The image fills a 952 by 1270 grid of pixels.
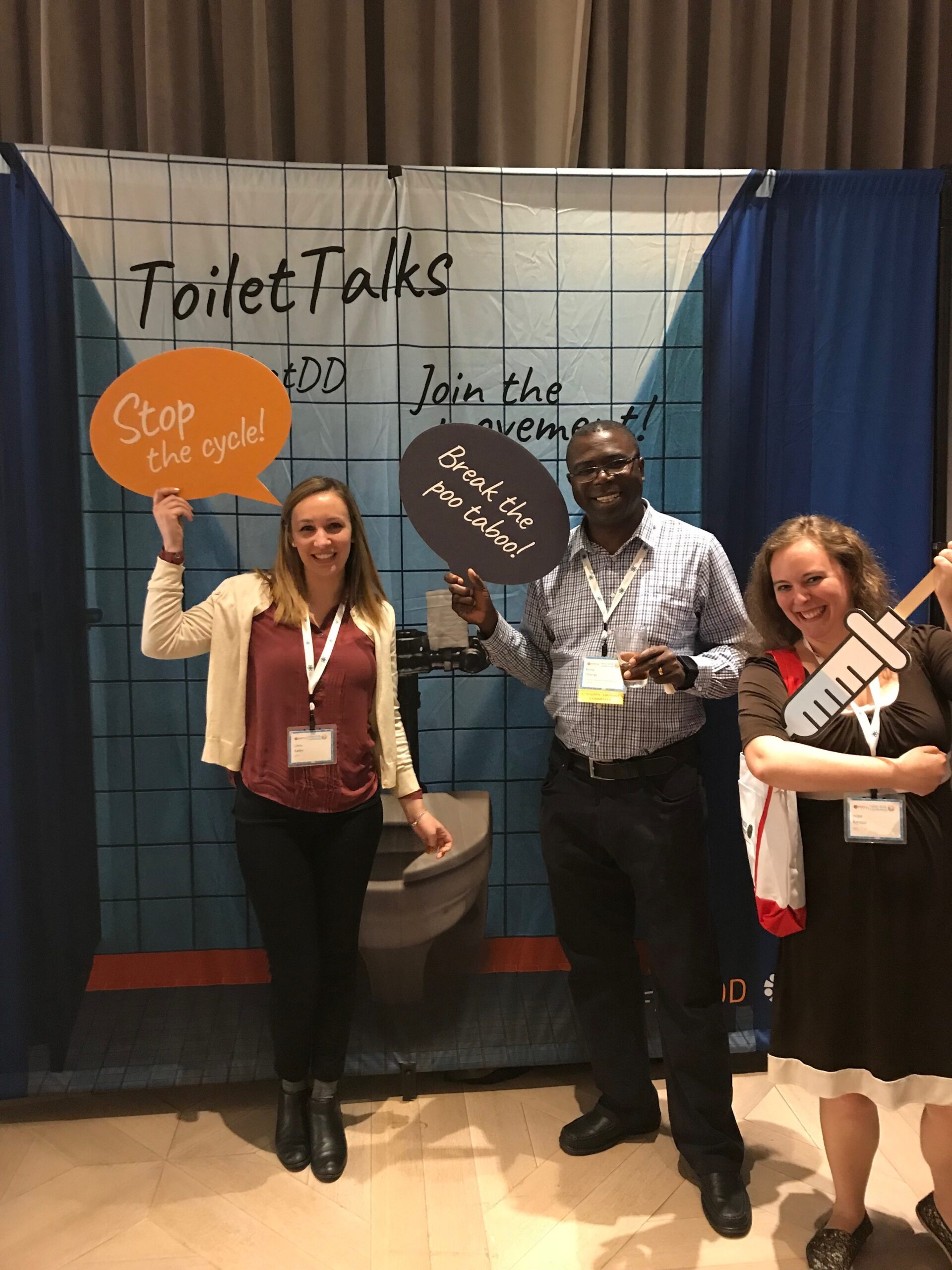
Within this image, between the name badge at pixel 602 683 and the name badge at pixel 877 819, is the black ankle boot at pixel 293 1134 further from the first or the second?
the name badge at pixel 877 819

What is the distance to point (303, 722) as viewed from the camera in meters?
1.81

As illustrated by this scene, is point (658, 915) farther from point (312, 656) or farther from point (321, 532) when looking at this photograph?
point (321, 532)

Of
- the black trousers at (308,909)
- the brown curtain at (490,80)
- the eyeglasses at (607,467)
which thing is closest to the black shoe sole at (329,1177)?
the black trousers at (308,909)

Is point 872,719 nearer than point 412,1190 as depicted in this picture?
Yes

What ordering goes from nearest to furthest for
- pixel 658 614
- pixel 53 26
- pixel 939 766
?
pixel 939 766 < pixel 658 614 < pixel 53 26

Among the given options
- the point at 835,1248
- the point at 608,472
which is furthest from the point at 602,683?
the point at 835,1248

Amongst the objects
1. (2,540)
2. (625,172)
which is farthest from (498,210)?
(2,540)

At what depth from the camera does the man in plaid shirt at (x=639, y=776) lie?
1798 mm

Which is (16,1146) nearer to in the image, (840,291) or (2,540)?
(2,540)

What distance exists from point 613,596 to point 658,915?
67 centimetres

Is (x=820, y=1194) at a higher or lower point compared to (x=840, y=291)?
lower

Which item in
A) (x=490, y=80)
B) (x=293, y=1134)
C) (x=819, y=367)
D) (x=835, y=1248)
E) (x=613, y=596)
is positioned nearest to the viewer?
(x=835, y=1248)

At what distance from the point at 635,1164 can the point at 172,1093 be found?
3.79ft

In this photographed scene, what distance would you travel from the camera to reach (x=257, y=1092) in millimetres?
2209
